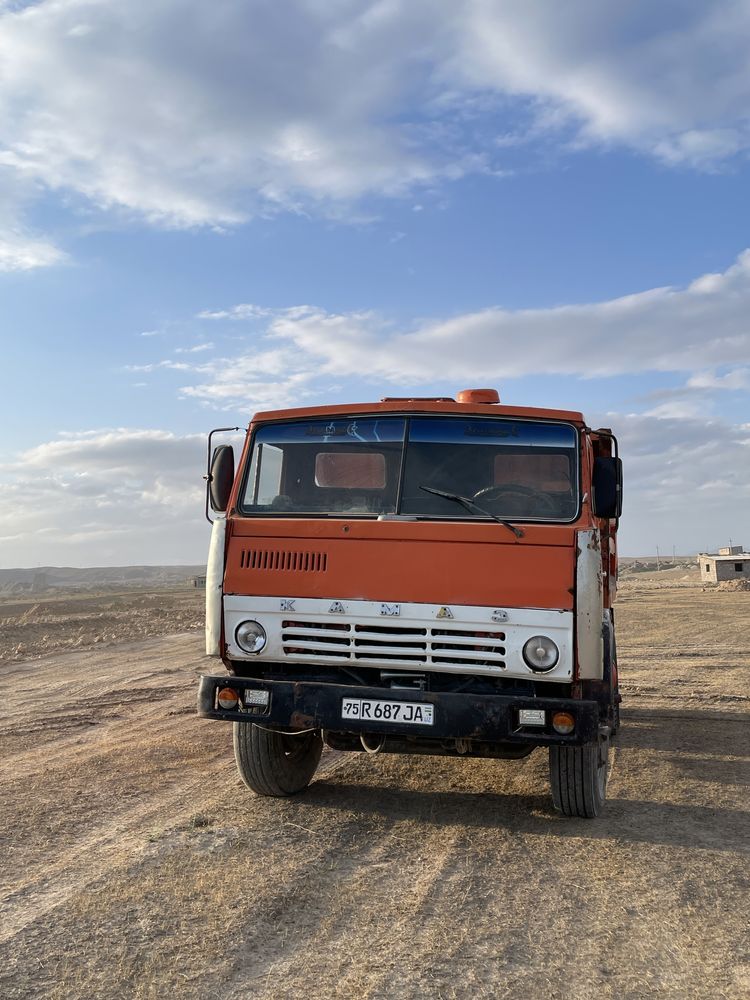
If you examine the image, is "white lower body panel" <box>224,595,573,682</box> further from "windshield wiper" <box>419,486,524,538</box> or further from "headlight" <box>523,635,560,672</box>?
"windshield wiper" <box>419,486,524,538</box>

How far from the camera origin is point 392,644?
540 centimetres

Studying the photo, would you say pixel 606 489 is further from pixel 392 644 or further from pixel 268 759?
pixel 268 759

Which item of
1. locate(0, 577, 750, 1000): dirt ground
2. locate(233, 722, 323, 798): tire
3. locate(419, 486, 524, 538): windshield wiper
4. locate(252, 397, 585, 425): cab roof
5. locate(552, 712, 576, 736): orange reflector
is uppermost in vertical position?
locate(252, 397, 585, 425): cab roof

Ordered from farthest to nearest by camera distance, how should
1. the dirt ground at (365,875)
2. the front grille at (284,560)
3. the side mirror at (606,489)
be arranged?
the side mirror at (606,489) < the front grille at (284,560) < the dirt ground at (365,875)

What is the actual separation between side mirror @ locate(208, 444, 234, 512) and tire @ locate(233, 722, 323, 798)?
1.57 m

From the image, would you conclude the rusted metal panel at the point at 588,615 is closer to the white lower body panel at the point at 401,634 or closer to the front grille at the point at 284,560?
the white lower body panel at the point at 401,634

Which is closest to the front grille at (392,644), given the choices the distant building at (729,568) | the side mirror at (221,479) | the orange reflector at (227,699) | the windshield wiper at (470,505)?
the orange reflector at (227,699)

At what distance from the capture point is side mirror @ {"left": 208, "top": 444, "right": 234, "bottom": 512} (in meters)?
6.19

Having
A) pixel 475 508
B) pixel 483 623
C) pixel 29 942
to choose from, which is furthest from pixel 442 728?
pixel 29 942

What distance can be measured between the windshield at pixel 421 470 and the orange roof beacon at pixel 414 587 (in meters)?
0.01

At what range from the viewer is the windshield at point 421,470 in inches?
225

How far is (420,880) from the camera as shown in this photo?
468 cm

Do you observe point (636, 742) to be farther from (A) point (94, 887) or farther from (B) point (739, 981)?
(A) point (94, 887)

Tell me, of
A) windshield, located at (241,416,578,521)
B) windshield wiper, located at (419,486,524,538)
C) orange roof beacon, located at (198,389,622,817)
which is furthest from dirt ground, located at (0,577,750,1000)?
windshield, located at (241,416,578,521)
